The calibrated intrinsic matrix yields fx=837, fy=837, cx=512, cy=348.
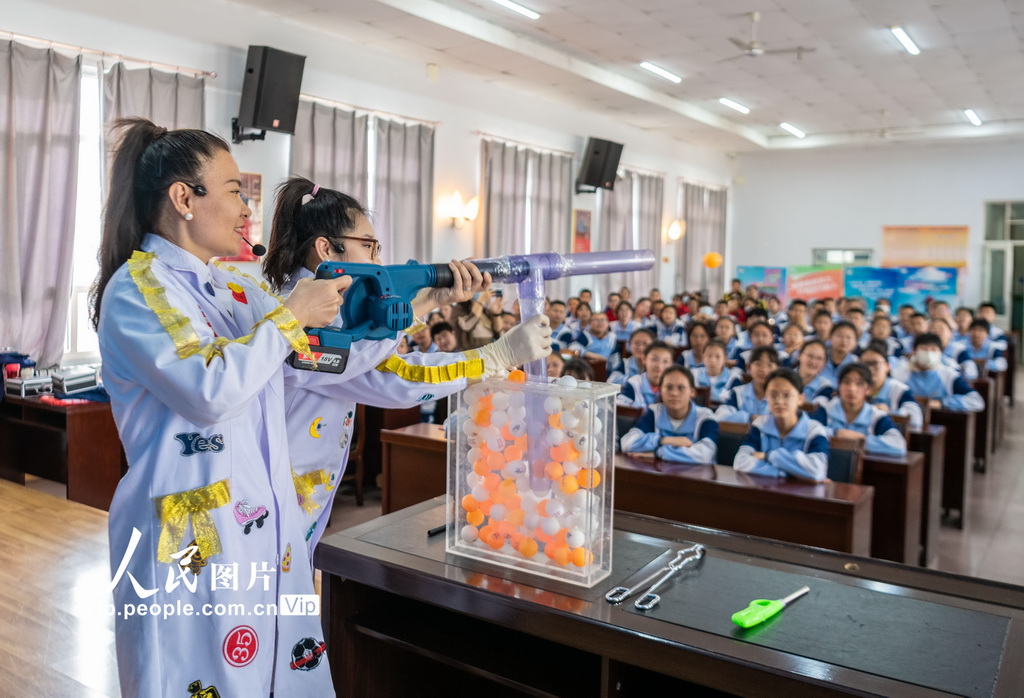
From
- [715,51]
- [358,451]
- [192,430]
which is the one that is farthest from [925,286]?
[192,430]

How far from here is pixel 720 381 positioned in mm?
5551

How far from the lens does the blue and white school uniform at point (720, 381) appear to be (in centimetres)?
533

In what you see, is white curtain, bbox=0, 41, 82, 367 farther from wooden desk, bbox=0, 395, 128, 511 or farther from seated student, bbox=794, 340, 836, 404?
seated student, bbox=794, 340, 836, 404

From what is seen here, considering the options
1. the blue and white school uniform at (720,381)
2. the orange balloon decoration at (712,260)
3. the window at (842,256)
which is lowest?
the blue and white school uniform at (720,381)

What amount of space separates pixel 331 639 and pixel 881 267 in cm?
1339

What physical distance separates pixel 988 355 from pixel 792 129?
→ 5972 mm

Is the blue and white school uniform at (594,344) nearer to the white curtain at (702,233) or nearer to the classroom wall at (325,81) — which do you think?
the classroom wall at (325,81)

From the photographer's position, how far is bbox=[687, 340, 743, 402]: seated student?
214 inches

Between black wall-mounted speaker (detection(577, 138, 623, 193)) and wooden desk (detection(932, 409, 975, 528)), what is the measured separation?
6.22 metres

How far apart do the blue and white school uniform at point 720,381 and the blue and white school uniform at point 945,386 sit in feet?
3.82

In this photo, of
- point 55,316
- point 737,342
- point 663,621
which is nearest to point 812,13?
point 737,342

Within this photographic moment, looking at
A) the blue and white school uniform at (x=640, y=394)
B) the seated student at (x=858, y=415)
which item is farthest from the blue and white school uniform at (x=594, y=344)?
the seated student at (x=858, y=415)

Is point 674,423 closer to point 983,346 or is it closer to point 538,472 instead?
point 538,472

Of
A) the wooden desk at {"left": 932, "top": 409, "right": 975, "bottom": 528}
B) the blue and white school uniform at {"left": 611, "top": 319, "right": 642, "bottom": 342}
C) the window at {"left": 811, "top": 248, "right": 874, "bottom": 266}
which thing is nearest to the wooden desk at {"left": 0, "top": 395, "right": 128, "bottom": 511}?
the wooden desk at {"left": 932, "top": 409, "right": 975, "bottom": 528}
